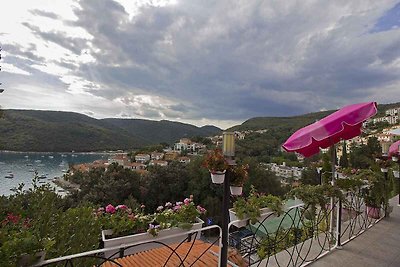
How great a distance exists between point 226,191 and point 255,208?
2.12 feet

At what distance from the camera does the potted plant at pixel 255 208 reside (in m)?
2.42

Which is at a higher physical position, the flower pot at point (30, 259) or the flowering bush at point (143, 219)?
the flower pot at point (30, 259)

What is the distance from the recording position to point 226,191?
1.99 m

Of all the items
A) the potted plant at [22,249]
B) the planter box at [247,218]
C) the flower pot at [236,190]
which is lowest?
the planter box at [247,218]

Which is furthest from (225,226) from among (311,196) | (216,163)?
(311,196)

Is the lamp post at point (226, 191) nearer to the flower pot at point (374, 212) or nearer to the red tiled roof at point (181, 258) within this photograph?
the red tiled roof at point (181, 258)

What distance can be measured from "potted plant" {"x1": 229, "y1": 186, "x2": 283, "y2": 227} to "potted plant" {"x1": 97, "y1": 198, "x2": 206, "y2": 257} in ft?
2.91

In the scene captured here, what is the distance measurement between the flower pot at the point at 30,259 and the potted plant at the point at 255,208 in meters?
1.59

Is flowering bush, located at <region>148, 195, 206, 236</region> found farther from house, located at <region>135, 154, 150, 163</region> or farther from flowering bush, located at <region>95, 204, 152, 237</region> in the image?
house, located at <region>135, 154, 150, 163</region>

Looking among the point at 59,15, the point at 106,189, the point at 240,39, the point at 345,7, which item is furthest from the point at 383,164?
the point at 106,189

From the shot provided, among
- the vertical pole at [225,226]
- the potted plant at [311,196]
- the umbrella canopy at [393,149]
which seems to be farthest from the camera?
the umbrella canopy at [393,149]

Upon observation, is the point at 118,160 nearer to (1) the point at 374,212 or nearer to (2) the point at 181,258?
(1) the point at 374,212

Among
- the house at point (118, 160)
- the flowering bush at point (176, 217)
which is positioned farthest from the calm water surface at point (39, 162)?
the flowering bush at point (176, 217)

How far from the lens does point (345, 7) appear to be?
22.0 feet
